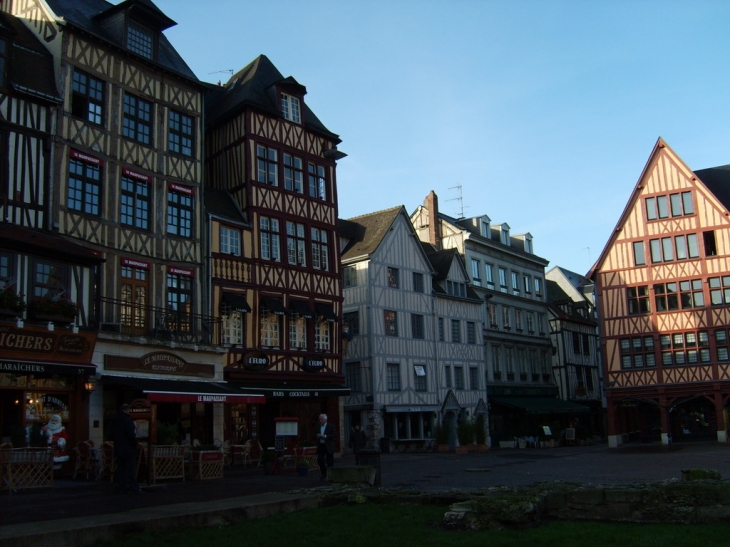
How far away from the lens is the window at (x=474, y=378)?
39406 mm

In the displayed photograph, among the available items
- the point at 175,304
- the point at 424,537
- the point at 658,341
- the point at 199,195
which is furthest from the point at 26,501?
the point at 658,341

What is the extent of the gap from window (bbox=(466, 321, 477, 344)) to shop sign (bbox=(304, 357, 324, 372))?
538 inches

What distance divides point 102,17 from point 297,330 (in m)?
11.8

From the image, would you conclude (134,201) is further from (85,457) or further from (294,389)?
(294,389)

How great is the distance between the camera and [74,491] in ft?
45.5

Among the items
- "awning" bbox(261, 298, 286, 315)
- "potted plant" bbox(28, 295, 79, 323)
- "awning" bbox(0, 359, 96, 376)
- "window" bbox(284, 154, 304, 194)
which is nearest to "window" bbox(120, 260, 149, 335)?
"awning" bbox(0, 359, 96, 376)

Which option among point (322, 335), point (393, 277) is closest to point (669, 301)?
point (393, 277)

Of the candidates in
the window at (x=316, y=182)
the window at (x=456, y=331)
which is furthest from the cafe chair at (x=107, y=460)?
the window at (x=456, y=331)

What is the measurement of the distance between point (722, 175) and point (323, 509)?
3740 centimetres

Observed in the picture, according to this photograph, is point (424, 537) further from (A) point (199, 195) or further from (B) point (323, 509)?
(A) point (199, 195)

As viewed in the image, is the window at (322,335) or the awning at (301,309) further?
the window at (322,335)

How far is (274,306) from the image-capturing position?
26.2 meters

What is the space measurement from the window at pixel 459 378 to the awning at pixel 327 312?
Result: 1158cm

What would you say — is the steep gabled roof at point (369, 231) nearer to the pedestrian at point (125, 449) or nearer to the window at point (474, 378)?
the window at point (474, 378)
